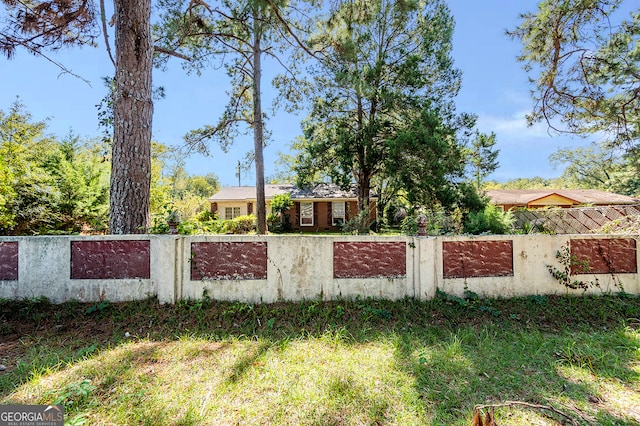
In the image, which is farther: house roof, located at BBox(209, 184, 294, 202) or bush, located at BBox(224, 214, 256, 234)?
house roof, located at BBox(209, 184, 294, 202)

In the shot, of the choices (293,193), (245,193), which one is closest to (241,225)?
(293,193)

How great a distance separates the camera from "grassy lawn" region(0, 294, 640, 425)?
2.28 meters

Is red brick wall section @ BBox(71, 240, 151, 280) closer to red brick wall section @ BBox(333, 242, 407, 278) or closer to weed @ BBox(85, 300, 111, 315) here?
weed @ BBox(85, 300, 111, 315)

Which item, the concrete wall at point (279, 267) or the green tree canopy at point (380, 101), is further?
the green tree canopy at point (380, 101)

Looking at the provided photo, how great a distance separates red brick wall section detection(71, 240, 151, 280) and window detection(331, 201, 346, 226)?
14801mm

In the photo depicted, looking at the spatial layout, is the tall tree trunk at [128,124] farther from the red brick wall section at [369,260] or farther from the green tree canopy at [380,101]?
the green tree canopy at [380,101]

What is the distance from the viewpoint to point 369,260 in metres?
4.51

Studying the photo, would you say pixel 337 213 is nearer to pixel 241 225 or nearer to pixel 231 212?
pixel 241 225

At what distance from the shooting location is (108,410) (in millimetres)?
2234

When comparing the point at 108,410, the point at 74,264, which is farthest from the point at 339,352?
the point at 74,264

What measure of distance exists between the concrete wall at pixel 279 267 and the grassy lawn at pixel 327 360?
220mm

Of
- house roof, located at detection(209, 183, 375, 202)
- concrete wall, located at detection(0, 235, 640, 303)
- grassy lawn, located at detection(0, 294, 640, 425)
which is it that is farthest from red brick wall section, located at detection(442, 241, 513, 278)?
house roof, located at detection(209, 183, 375, 202)

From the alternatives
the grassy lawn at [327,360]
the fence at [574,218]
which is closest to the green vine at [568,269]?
the grassy lawn at [327,360]

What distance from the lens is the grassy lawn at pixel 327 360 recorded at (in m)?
2.28
